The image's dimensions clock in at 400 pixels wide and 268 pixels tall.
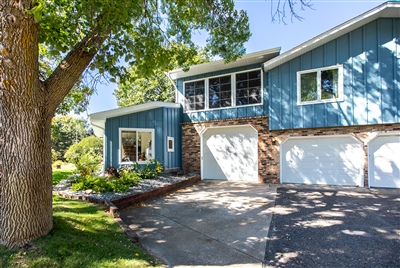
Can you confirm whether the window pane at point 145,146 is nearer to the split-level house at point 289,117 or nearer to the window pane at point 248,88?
the split-level house at point 289,117

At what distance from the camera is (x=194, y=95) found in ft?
41.3

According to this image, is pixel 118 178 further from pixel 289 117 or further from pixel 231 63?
pixel 289 117

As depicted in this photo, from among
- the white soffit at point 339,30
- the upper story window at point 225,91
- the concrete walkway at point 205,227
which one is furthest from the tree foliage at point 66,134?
the white soffit at point 339,30

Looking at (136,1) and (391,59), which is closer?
(136,1)

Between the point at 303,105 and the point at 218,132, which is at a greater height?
the point at 303,105

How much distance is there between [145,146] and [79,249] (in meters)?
8.18

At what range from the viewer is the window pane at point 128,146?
428 inches

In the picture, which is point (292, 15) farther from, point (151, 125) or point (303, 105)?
point (151, 125)

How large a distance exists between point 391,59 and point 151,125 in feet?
33.2

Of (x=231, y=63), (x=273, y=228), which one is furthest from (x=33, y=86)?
(x=231, y=63)

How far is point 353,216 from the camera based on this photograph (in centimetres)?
563

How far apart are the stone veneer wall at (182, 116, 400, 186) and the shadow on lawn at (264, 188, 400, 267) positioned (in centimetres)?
250

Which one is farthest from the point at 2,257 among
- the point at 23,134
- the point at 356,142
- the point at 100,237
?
the point at 356,142

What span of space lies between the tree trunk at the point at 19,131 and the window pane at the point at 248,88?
9.07 m
